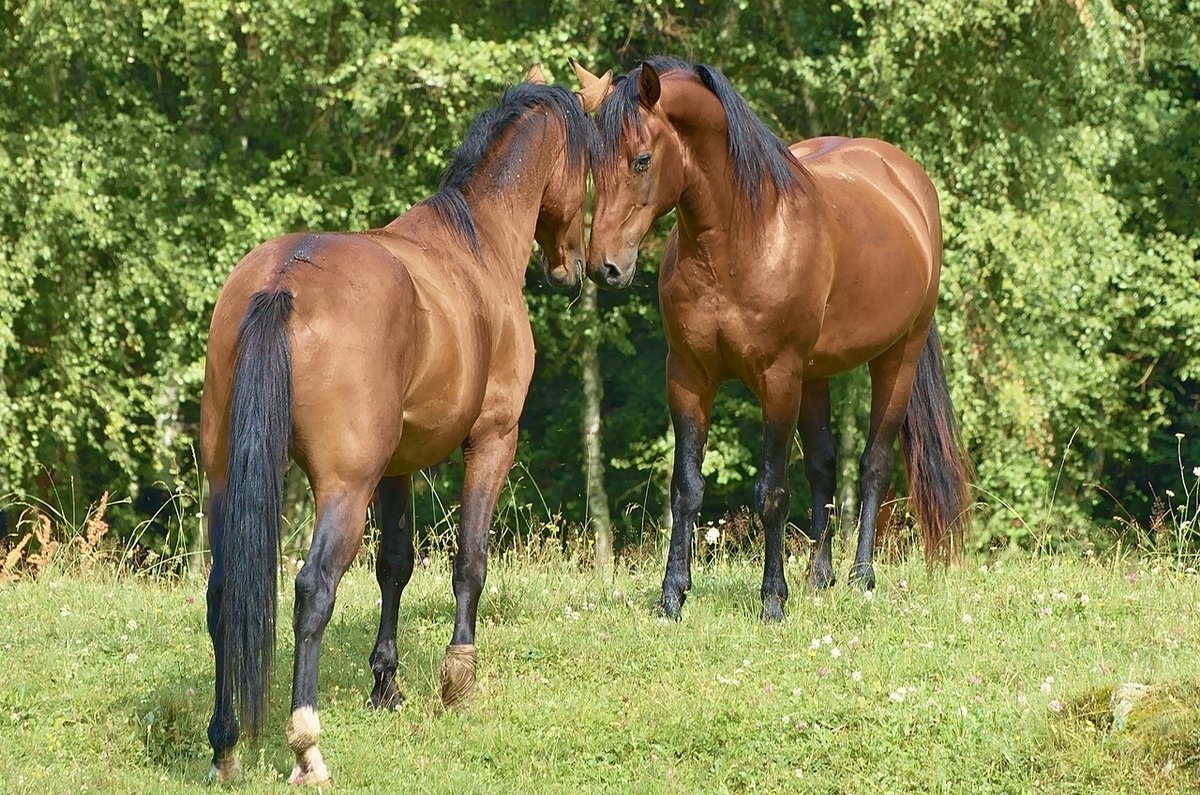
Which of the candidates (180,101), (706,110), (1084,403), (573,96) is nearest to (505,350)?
(573,96)

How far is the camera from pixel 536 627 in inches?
291

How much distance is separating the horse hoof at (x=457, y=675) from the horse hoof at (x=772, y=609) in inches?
67.8

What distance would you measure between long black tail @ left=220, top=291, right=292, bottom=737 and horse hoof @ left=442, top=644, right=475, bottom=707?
1.34 meters

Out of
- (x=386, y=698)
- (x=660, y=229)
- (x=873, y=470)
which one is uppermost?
(x=660, y=229)

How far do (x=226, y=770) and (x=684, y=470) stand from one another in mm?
3039

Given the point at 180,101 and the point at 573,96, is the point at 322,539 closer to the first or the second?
the point at 573,96

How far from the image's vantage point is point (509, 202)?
22.0 ft

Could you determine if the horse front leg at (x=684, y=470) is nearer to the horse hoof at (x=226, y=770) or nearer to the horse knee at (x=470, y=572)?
the horse knee at (x=470, y=572)

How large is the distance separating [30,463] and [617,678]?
13.4 m

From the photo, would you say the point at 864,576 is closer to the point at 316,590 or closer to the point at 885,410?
the point at 885,410

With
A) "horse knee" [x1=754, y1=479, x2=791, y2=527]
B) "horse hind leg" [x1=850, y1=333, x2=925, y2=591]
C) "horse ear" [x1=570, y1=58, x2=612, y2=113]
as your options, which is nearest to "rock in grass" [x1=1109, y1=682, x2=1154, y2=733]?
"horse knee" [x1=754, y1=479, x2=791, y2=527]

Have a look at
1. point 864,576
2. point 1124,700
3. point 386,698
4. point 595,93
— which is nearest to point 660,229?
point 864,576

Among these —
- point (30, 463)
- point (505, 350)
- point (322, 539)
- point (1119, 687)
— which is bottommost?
point (30, 463)

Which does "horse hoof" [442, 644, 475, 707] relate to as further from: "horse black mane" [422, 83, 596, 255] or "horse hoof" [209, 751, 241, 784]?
"horse black mane" [422, 83, 596, 255]
